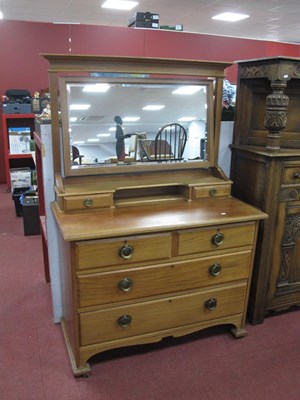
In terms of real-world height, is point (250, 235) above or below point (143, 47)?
below

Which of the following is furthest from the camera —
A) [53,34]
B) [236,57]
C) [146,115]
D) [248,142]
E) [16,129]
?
[236,57]

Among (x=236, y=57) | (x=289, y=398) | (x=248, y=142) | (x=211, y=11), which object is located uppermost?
(x=211, y=11)

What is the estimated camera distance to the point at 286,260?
2090 millimetres

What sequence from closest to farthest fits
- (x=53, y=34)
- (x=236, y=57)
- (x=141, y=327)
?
(x=141, y=327) → (x=53, y=34) → (x=236, y=57)

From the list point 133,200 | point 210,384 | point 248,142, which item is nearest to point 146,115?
point 133,200

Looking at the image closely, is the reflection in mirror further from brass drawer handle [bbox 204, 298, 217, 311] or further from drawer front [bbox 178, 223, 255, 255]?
brass drawer handle [bbox 204, 298, 217, 311]

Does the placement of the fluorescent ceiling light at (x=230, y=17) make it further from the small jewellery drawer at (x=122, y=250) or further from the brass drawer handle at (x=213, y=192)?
the small jewellery drawer at (x=122, y=250)

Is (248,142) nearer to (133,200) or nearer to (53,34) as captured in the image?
(133,200)

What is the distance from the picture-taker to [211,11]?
5883 mm

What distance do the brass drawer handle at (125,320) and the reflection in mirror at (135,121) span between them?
2.54 ft

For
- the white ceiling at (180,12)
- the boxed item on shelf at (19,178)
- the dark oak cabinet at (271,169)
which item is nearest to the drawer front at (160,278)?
the dark oak cabinet at (271,169)

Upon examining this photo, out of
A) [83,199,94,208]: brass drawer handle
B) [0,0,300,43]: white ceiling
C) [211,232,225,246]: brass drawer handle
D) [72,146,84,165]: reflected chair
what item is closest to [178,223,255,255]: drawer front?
[211,232,225,246]: brass drawer handle

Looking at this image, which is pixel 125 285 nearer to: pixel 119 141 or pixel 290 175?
pixel 119 141

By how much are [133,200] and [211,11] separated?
5.15 meters
